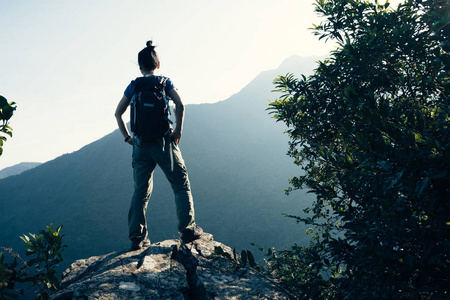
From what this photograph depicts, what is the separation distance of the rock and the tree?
558 millimetres

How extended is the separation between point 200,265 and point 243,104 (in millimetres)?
84948

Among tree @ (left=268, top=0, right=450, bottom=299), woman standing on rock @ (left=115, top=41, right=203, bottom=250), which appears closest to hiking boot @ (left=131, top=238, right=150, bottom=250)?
woman standing on rock @ (left=115, top=41, right=203, bottom=250)

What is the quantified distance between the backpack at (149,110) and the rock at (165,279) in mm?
1434

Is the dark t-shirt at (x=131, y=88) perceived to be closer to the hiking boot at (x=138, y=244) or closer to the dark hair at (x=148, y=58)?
the dark hair at (x=148, y=58)

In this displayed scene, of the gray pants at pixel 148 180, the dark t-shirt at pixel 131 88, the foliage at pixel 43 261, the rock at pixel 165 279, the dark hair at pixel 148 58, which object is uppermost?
the dark hair at pixel 148 58

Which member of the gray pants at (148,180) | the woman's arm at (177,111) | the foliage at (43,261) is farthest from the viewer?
the woman's arm at (177,111)

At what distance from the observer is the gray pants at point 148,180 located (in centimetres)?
336

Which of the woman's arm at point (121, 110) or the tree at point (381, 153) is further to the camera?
the woman's arm at point (121, 110)

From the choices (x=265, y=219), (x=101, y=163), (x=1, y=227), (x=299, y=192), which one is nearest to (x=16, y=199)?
(x=1, y=227)

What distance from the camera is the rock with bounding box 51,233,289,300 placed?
7.64 feet

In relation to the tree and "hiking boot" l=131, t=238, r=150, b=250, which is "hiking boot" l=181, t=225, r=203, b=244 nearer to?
"hiking boot" l=131, t=238, r=150, b=250

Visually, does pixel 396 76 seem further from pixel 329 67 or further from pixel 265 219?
pixel 265 219

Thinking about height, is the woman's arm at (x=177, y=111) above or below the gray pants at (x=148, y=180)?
above

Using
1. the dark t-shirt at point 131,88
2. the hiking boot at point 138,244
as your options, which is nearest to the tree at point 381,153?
the dark t-shirt at point 131,88
